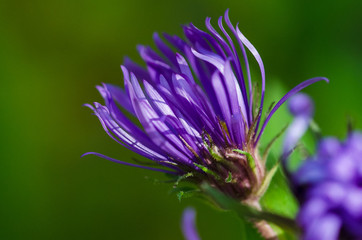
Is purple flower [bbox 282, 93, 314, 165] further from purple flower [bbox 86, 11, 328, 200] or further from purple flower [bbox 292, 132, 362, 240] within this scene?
purple flower [bbox 86, 11, 328, 200]

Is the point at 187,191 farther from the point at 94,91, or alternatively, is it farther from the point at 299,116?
the point at 94,91

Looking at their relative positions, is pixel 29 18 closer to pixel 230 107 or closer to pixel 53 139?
pixel 53 139

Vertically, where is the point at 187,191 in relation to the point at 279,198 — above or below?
above

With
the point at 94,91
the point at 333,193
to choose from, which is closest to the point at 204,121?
the point at 333,193

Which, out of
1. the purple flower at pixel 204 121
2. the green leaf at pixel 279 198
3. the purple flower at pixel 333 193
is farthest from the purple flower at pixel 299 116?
the green leaf at pixel 279 198

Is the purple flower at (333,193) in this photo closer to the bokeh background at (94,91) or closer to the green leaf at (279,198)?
the green leaf at (279,198)

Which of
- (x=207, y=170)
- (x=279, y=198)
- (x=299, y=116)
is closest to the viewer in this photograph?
(x=299, y=116)
